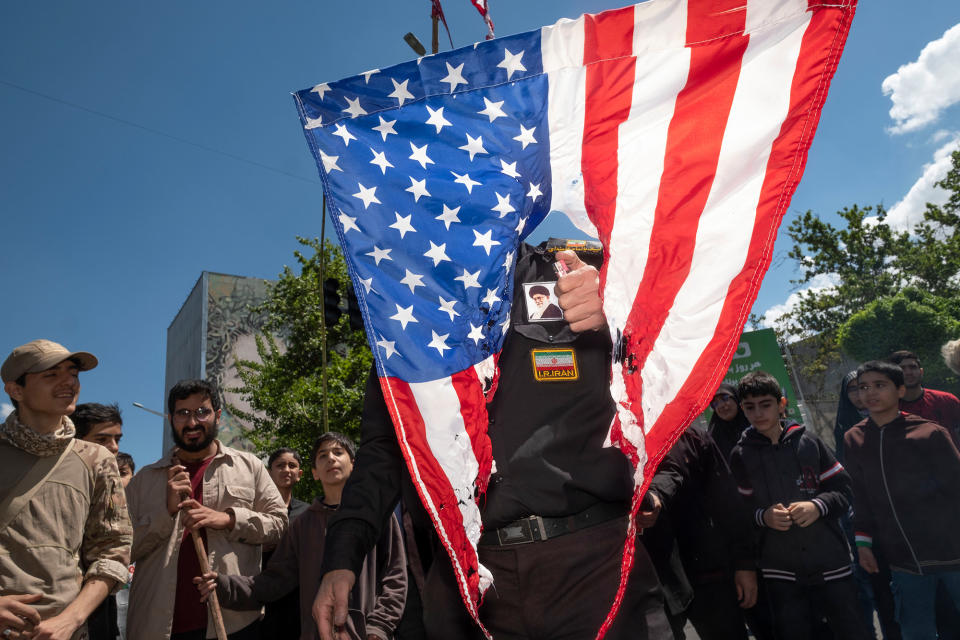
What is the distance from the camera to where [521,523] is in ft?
6.52

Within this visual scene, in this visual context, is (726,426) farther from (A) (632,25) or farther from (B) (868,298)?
(B) (868,298)

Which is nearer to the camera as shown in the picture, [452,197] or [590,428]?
[590,428]

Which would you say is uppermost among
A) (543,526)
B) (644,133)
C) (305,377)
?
(305,377)

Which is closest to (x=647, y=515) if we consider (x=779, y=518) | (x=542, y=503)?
(x=542, y=503)

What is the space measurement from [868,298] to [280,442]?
90.6 feet

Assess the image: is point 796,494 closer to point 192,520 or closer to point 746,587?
point 746,587

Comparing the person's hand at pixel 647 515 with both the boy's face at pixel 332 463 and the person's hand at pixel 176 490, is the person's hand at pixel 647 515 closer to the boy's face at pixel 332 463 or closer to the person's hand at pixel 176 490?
the boy's face at pixel 332 463

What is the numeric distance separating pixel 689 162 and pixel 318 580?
10.8ft

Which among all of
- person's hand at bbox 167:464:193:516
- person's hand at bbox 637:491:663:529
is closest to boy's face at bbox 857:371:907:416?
person's hand at bbox 637:491:663:529

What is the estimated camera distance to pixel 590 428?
6.85 feet

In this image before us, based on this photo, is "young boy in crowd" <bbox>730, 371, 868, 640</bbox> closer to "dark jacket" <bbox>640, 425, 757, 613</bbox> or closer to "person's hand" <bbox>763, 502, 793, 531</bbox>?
"person's hand" <bbox>763, 502, 793, 531</bbox>

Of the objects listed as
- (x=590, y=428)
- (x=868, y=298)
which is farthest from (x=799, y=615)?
(x=868, y=298)

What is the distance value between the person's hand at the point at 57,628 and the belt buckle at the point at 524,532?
7.27 feet

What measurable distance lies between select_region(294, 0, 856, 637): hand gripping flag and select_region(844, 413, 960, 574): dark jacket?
12.4ft
